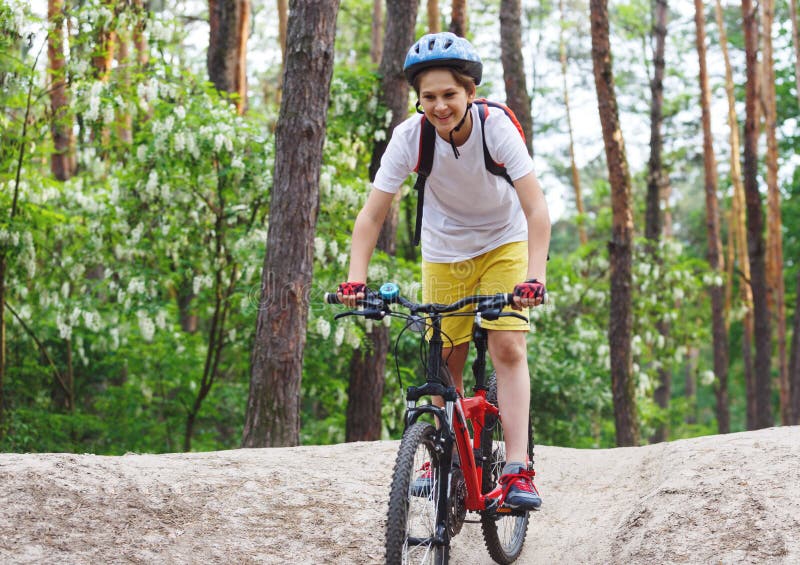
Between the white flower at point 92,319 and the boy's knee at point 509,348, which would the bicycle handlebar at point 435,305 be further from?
the white flower at point 92,319

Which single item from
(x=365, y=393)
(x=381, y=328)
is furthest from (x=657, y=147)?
(x=365, y=393)

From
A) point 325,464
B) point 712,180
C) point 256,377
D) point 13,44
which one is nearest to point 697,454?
point 325,464

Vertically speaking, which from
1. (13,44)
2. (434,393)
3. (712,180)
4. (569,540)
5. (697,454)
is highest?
(712,180)

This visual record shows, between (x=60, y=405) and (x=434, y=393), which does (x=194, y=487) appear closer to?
(x=434, y=393)

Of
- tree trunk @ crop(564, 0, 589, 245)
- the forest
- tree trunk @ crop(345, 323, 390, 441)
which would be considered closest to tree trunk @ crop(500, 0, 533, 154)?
the forest

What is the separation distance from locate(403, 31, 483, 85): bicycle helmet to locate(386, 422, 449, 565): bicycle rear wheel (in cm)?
153

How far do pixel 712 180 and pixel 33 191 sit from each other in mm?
14945

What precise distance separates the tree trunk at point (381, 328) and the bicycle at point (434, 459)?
621 centimetres

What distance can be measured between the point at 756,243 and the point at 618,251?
4522 mm

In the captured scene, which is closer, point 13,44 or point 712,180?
point 13,44

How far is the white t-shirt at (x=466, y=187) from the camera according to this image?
3949 mm

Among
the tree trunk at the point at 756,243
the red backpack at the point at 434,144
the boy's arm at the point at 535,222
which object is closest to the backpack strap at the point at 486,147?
the red backpack at the point at 434,144

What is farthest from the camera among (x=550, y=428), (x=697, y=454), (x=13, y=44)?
(x=550, y=428)

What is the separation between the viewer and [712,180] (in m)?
19.6
